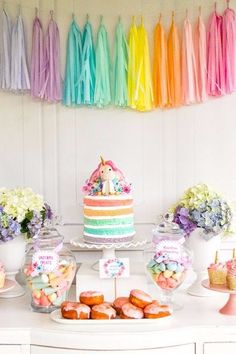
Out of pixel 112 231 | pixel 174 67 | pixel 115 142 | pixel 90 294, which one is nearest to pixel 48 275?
pixel 90 294

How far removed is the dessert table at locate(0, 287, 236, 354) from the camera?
5.82ft

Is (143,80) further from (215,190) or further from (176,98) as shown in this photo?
(215,190)

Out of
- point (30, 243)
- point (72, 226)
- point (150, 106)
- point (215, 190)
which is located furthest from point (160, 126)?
point (30, 243)

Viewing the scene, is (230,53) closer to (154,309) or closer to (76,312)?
(154,309)

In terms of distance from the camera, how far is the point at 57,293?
78.4 inches

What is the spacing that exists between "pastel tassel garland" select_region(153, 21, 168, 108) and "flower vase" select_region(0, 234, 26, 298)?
2.60 feet

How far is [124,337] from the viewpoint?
177cm

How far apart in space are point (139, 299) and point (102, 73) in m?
0.95

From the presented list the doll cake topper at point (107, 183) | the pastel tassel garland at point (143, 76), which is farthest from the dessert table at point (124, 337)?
the pastel tassel garland at point (143, 76)

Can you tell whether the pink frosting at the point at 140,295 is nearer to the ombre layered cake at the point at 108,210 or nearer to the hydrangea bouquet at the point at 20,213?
the ombre layered cake at the point at 108,210

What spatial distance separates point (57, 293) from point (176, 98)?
0.93 metres

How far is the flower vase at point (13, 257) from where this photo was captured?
7.21ft

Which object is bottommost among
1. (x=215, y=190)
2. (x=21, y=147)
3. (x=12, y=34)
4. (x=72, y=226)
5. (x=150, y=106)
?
(x=72, y=226)

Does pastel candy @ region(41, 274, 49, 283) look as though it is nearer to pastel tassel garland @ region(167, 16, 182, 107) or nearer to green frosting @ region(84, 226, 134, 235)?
green frosting @ region(84, 226, 134, 235)
